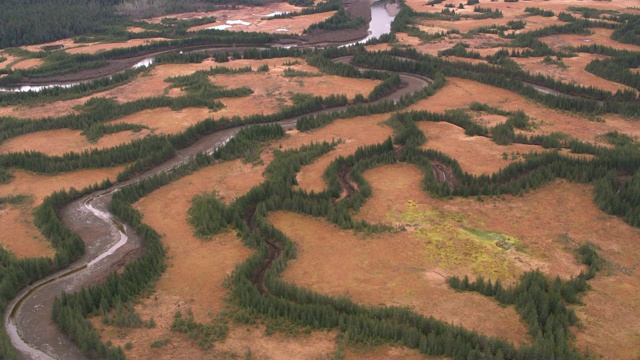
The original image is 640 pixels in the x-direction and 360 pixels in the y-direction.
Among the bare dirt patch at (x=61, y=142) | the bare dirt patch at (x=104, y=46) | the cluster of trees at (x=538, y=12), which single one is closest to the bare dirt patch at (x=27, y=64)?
the bare dirt patch at (x=104, y=46)

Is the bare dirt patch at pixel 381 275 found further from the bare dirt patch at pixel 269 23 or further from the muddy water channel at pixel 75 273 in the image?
the bare dirt patch at pixel 269 23

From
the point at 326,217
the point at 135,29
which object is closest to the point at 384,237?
the point at 326,217

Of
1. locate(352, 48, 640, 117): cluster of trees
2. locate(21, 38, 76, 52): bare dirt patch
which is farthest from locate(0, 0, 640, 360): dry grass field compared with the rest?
locate(21, 38, 76, 52): bare dirt patch

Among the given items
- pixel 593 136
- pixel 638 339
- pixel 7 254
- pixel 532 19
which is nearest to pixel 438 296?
pixel 638 339

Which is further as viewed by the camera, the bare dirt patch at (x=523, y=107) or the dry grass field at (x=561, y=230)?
the bare dirt patch at (x=523, y=107)

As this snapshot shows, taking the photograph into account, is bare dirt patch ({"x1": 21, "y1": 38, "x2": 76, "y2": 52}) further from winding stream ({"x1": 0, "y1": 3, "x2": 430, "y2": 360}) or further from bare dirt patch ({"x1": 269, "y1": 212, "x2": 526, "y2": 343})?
bare dirt patch ({"x1": 269, "y1": 212, "x2": 526, "y2": 343})

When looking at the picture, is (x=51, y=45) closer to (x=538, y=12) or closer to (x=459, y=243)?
(x=538, y=12)
